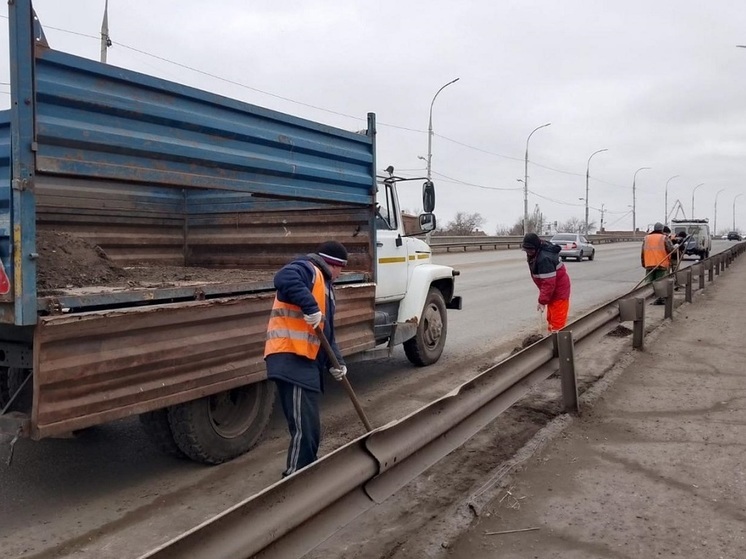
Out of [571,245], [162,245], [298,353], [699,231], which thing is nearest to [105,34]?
[162,245]

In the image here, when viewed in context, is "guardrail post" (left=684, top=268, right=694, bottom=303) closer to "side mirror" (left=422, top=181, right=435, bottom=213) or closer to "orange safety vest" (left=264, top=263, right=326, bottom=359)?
"side mirror" (left=422, top=181, right=435, bottom=213)

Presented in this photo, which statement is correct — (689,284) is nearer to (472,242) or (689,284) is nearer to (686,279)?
(686,279)

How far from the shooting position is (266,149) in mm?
4789

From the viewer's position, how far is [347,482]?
2.41 m

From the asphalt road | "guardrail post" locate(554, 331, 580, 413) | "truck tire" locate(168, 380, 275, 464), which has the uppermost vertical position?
"guardrail post" locate(554, 331, 580, 413)

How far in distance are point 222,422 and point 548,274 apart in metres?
4.39

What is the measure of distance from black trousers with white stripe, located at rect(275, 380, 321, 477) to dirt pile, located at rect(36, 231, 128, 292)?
5.53ft

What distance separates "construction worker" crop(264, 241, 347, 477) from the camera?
150 inches

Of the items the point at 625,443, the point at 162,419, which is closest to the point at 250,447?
the point at 162,419

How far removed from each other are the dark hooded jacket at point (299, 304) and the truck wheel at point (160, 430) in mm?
839

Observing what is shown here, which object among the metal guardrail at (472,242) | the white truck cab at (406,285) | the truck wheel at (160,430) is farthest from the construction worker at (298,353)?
the metal guardrail at (472,242)

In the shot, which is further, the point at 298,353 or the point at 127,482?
the point at 127,482

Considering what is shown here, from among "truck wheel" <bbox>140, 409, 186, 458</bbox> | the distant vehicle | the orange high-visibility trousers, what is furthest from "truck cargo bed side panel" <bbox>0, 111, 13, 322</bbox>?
the distant vehicle

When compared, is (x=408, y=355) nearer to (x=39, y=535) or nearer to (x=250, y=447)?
(x=250, y=447)
